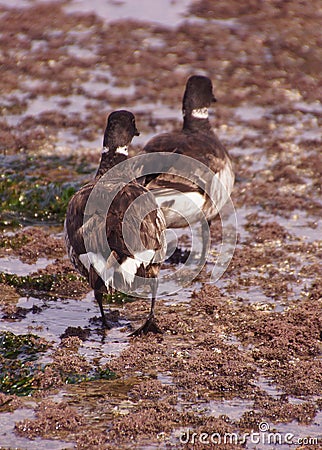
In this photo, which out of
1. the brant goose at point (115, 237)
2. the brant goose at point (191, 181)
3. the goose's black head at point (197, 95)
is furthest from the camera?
the goose's black head at point (197, 95)

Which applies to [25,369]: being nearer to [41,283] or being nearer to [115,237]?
[115,237]

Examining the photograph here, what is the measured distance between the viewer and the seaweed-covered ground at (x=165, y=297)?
6105 millimetres

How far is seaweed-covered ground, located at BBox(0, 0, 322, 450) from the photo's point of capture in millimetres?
6105

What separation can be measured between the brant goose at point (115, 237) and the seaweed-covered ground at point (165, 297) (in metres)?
0.70

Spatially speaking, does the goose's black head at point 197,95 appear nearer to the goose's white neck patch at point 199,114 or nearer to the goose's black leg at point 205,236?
the goose's white neck patch at point 199,114

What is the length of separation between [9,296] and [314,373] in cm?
386

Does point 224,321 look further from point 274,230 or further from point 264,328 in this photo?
point 274,230

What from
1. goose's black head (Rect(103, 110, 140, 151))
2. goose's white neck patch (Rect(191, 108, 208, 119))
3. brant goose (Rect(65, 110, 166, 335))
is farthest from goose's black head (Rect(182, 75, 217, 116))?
brant goose (Rect(65, 110, 166, 335))

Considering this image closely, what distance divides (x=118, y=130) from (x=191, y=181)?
123cm

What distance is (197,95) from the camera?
12516 millimetres

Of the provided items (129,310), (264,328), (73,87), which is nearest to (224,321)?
(264,328)

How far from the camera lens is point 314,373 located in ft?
22.9

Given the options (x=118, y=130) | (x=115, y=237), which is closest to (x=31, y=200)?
(x=118, y=130)

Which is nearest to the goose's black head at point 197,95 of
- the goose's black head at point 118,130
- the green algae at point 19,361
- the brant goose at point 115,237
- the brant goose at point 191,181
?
the brant goose at point 191,181
